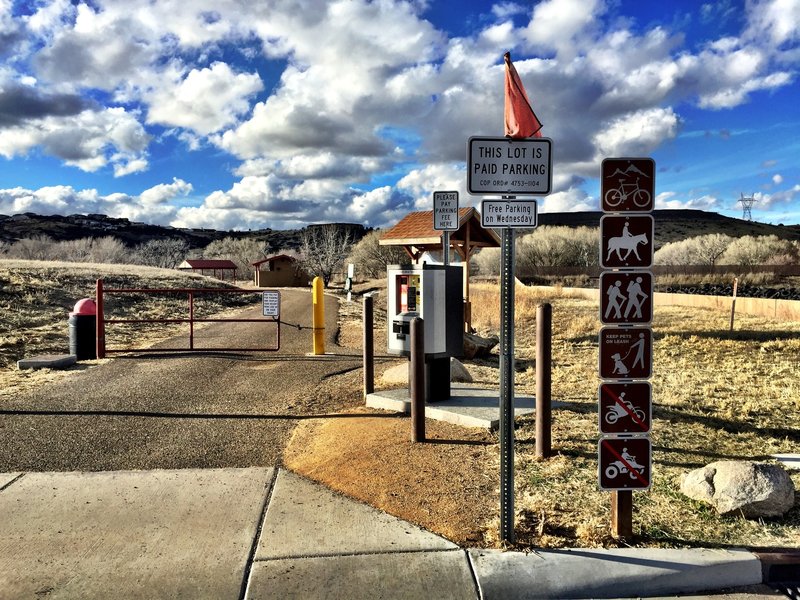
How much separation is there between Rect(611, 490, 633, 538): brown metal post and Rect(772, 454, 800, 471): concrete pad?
2.35m

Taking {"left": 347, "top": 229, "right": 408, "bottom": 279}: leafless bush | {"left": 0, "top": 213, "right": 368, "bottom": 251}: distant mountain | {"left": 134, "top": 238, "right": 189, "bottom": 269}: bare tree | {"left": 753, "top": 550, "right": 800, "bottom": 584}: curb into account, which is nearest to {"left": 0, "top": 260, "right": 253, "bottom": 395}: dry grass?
{"left": 753, "top": 550, "right": 800, "bottom": 584}: curb

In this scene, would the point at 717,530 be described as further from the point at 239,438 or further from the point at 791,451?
the point at 239,438

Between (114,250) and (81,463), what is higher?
(114,250)

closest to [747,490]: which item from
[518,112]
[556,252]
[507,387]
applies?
[507,387]

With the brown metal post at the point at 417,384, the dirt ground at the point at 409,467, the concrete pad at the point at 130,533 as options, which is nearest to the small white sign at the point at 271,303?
the dirt ground at the point at 409,467

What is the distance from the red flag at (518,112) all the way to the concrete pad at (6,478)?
4.54 metres

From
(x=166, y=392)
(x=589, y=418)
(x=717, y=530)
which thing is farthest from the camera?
(x=166, y=392)

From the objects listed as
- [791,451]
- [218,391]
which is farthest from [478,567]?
[218,391]

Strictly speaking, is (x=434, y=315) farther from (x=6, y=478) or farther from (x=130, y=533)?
(x=6, y=478)

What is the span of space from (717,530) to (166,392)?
6.52 metres

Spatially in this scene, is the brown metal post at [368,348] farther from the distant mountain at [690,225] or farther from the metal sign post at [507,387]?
the distant mountain at [690,225]

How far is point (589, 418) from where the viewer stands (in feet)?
22.1

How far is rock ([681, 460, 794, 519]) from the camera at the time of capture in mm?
4227

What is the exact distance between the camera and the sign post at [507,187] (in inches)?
141
